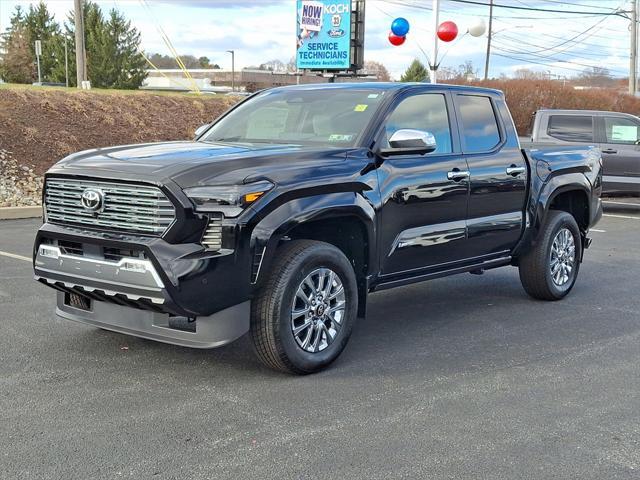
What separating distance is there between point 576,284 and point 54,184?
5.59 m

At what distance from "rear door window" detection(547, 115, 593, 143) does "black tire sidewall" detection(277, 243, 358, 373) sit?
414 inches

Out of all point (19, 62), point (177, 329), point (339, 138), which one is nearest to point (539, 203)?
point (339, 138)

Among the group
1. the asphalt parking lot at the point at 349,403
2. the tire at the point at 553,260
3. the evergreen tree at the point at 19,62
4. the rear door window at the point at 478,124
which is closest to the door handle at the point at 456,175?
the rear door window at the point at 478,124

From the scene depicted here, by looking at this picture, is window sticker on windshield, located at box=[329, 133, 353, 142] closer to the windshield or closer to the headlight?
the windshield

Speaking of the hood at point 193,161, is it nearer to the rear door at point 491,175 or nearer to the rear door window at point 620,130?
the rear door at point 491,175

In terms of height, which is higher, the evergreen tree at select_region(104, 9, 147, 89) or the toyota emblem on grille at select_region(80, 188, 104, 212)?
the evergreen tree at select_region(104, 9, 147, 89)

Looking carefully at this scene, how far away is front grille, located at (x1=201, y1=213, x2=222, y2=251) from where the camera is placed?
13.8 feet

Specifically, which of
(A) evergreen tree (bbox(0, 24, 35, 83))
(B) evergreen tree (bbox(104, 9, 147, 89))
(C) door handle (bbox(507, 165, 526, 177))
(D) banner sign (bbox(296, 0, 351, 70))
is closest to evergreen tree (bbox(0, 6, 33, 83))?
(A) evergreen tree (bbox(0, 24, 35, 83))

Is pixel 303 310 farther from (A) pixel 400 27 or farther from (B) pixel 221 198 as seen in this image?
(A) pixel 400 27

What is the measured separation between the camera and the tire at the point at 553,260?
6.88 m

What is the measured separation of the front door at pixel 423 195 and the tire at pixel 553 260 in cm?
120

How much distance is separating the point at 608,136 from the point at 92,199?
40.2 feet

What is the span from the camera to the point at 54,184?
474cm

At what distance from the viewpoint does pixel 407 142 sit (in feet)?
16.9
